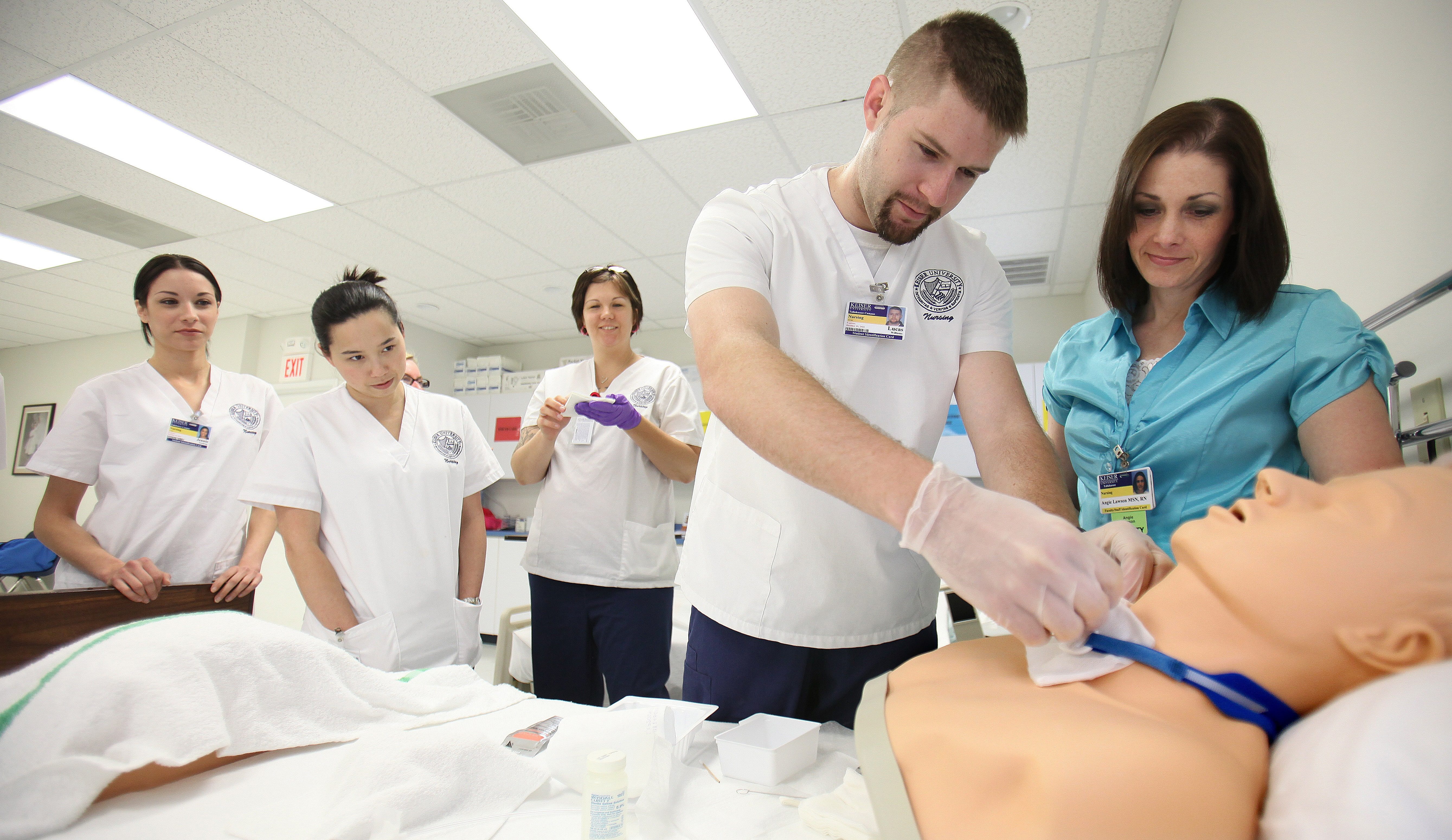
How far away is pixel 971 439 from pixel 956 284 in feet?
0.93

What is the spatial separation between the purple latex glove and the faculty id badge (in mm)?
1331

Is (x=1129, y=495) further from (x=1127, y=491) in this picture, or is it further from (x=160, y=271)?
(x=160, y=271)

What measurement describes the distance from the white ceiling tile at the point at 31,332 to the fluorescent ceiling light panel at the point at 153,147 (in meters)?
4.38

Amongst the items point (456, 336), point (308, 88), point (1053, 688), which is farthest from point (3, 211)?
point (1053, 688)

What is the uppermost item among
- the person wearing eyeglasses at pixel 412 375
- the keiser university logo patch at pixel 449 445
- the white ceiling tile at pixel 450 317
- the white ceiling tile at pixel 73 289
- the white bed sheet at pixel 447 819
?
the white ceiling tile at pixel 450 317

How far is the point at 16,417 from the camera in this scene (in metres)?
7.33

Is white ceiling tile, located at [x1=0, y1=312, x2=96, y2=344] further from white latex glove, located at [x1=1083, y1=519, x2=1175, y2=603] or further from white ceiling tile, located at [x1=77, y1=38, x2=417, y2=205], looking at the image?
white latex glove, located at [x1=1083, y1=519, x2=1175, y2=603]

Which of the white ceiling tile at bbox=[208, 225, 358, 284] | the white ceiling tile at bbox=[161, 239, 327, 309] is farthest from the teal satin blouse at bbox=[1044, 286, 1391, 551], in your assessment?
the white ceiling tile at bbox=[161, 239, 327, 309]

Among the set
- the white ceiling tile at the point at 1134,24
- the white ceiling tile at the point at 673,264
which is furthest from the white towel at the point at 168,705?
the white ceiling tile at the point at 673,264

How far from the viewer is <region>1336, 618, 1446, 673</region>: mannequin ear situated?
550 mm

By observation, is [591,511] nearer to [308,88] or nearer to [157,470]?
[157,470]

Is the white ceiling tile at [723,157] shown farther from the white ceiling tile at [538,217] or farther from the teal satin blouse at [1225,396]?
the teal satin blouse at [1225,396]

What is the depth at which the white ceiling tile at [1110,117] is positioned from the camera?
268cm

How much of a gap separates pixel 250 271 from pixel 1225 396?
5923 mm
